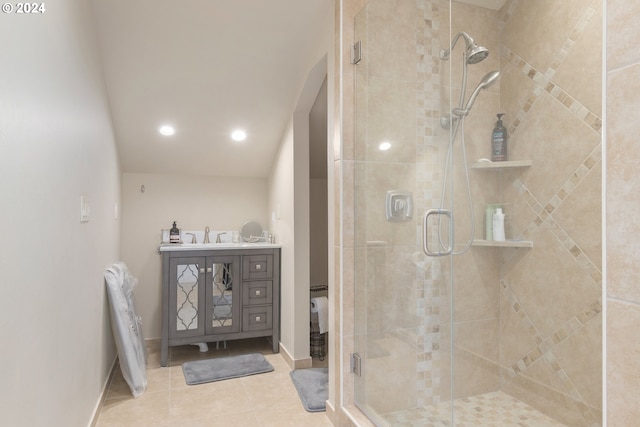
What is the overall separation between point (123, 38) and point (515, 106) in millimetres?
2206

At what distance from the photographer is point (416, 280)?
1726 mm

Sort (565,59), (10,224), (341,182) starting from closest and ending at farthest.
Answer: (10,224), (565,59), (341,182)

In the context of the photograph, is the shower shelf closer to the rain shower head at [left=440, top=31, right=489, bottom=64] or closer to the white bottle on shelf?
the white bottle on shelf

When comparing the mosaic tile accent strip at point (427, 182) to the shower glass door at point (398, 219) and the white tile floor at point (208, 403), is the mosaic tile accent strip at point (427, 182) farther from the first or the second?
the white tile floor at point (208, 403)

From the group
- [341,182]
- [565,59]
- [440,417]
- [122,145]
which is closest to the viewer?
[565,59]

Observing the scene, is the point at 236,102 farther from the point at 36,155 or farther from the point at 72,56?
the point at 36,155

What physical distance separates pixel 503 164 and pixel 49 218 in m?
1.77

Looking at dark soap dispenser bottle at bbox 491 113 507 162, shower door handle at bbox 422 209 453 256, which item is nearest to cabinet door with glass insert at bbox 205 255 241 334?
shower door handle at bbox 422 209 453 256

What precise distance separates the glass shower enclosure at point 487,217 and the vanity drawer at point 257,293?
5.57 ft

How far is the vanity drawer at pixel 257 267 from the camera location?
3.31 meters

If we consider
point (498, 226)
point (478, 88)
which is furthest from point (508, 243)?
point (478, 88)

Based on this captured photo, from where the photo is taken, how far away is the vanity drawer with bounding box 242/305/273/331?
3311 mm

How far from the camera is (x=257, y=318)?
3338 millimetres

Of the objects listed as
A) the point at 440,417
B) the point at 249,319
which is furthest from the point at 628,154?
the point at 249,319
